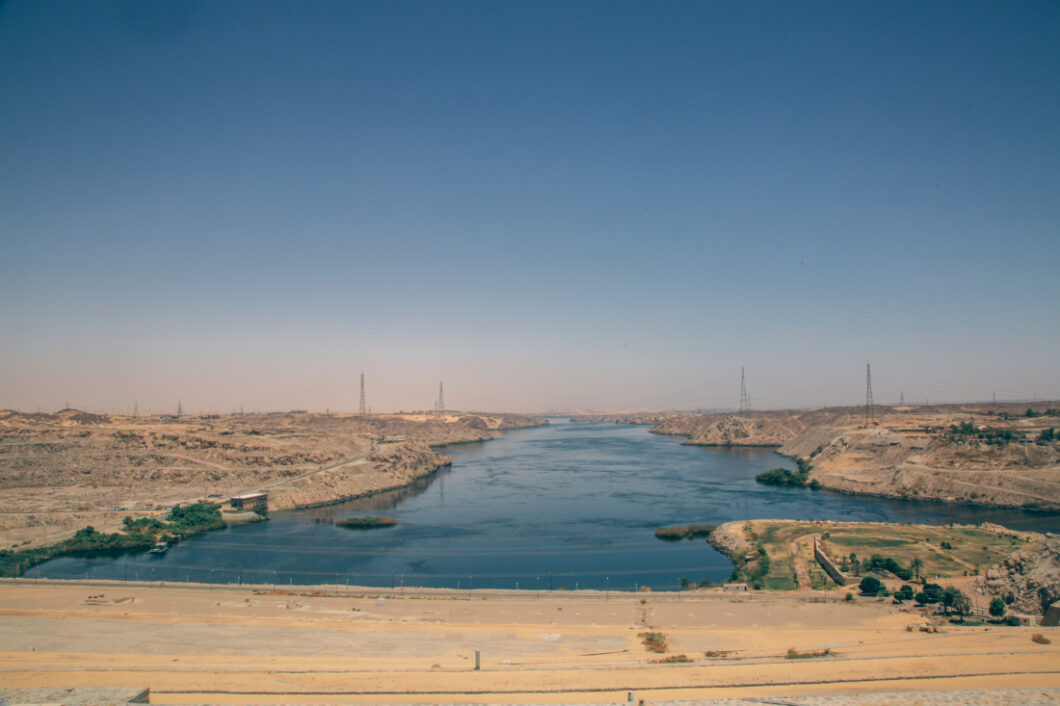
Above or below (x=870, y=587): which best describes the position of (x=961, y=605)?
above

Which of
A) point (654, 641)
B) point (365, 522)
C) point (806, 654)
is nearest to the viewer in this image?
point (806, 654)

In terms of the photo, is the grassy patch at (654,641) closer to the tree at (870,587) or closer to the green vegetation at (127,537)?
the tree at (870,587)

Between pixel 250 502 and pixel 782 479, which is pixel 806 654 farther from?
pixel 782 479

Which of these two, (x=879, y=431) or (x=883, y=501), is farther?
(x=879, y=431)

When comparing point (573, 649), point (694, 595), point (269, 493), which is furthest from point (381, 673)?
point (269, 493)

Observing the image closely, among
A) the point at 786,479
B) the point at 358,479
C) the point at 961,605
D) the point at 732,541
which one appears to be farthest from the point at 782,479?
the point at 961,605

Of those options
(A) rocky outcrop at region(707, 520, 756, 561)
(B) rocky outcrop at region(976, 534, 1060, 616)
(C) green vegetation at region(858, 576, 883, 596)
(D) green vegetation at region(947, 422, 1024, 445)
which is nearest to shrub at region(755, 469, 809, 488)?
(D) green vegetation at region(947, 422, 1024, 445)

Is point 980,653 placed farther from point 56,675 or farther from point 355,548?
point 355,548

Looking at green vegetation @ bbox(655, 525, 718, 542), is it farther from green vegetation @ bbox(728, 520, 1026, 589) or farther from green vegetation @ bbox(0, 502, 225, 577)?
green vegetation @ bbox(0, 502, 225, 577)
